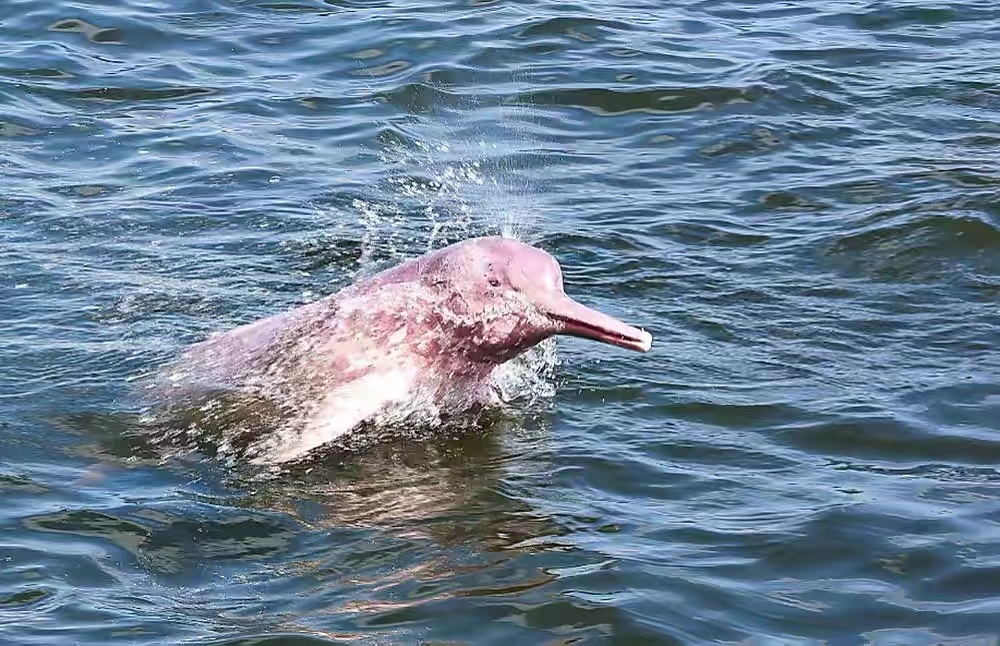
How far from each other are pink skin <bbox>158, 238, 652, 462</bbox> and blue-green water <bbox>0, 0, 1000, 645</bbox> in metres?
0.32

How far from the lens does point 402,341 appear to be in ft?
27.5

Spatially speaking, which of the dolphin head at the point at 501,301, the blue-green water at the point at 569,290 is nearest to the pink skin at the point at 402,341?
the dolphin head at the point at 501,301

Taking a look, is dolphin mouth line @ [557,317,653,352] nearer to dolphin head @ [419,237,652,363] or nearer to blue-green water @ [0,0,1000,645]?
dolphin head @ [419,237,652,363]

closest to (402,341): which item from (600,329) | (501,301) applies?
(501,301)

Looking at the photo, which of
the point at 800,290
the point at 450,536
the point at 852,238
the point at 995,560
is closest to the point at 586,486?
the point at 450,536

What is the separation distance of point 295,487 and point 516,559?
1281mm

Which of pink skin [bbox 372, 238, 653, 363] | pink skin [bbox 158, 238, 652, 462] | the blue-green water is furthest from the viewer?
pink skin [bbox 158, 238, 652, 462]

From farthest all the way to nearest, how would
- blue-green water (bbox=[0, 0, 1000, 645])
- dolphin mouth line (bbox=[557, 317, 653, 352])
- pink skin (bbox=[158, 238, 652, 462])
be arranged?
pink skin (bbox=[158, 238, 652, 462]), dolphin mouth line (bbox=[557, 317, 653, 352]), blue-green water (bbox=[0, 0, 1000, 645])

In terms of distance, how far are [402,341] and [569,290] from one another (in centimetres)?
200

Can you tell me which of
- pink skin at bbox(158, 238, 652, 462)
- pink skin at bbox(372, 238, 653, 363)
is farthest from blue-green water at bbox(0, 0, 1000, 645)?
pink skin at bbox(372, 238, 653, 363)

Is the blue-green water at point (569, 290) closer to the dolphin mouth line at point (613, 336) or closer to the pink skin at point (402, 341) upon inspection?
the pink skin at point (402, 341)

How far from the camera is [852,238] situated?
1064 cm

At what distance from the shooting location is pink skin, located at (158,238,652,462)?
8.16 m

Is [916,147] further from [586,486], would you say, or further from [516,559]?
[516,559]
